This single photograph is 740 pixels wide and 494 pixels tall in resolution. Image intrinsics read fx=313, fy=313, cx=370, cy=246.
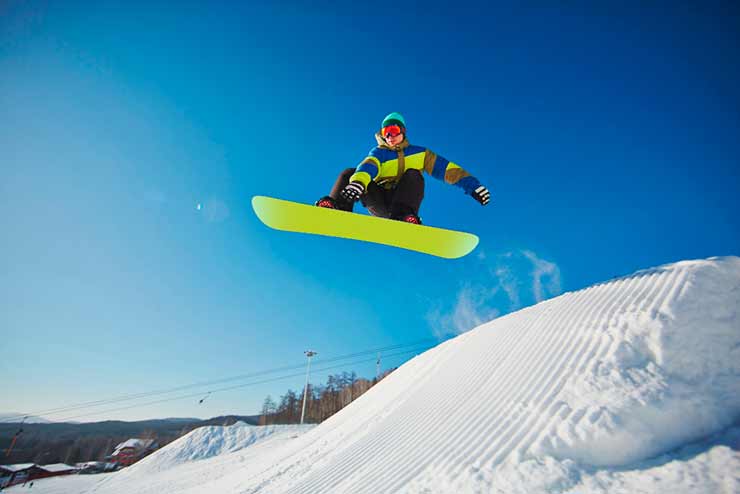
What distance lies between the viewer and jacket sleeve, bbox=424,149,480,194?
4.56m

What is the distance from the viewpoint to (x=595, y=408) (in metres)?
3.07

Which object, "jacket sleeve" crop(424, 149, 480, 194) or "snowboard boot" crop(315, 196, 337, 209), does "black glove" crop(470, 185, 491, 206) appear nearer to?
"jacket sleeve" crop(424, 149, 480, 194)

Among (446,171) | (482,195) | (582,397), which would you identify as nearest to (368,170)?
(446,171)

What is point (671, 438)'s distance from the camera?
2730mm

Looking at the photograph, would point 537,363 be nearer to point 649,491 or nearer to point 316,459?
point 649,491

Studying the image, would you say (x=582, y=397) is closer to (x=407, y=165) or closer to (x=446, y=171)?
(x=446, y=171)

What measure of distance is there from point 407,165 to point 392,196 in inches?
19.3

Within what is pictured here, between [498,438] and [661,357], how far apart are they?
1899 millimetres

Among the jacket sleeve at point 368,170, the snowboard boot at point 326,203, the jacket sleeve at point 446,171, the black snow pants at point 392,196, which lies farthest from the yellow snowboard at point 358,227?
the jacket sleeve at point 446,171

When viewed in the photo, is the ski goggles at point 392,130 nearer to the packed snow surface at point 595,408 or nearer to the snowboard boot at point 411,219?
the snowboard boot at point 411,219

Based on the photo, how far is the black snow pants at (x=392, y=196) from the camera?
432 cm

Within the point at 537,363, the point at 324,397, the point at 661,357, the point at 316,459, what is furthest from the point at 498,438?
the point at 324,397

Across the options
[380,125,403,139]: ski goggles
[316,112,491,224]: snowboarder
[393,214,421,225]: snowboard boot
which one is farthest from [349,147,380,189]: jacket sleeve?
[393,214,421,225]: snowboard boot

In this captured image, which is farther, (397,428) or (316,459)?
(316,459)
